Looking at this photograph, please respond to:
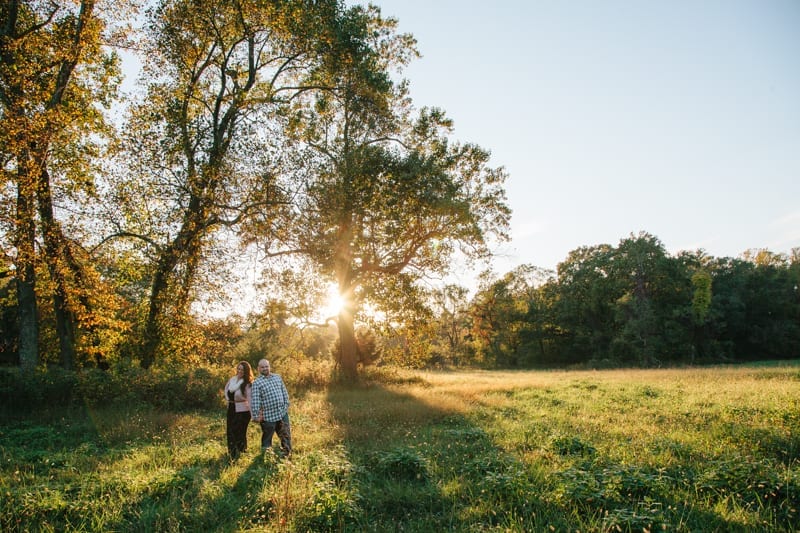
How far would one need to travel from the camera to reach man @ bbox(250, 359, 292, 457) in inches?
366

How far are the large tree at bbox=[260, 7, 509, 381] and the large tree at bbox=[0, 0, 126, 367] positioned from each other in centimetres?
758

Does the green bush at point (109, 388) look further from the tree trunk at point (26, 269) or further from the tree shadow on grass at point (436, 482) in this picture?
the tree shadow on grass at point (436, 482)

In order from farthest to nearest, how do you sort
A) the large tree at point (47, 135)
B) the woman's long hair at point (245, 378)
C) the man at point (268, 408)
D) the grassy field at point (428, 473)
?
the large tree at point (47, 135), the woman's long hair at point (245, 378), the man at point (268, 408), the grassy field at point (428, 473)

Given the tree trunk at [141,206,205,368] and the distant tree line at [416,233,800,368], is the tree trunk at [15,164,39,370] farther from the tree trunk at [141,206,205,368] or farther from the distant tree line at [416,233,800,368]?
the distant tree line at [416,233,800,368]

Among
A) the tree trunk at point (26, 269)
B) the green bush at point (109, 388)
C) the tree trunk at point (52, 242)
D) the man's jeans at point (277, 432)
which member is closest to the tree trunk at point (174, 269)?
the green bush at point (109, 388)

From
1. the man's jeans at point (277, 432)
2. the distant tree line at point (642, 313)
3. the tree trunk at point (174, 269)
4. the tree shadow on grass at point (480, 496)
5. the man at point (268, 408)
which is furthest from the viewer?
the distant tree line at point (642, 313)

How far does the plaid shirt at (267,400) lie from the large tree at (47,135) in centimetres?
993

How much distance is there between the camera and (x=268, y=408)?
30.6ft

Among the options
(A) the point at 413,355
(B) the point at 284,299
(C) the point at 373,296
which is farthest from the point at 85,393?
(A) the point at 413,355

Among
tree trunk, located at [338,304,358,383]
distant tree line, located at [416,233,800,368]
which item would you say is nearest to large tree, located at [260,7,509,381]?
tree trunk, located at [338,304,358,383]

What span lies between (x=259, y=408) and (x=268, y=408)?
0.21 meters

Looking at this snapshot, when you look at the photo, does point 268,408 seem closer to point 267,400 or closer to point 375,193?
point 267,400

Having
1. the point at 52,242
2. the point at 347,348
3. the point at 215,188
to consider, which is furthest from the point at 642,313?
the point at 52,242

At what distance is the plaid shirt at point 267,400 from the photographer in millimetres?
9320
